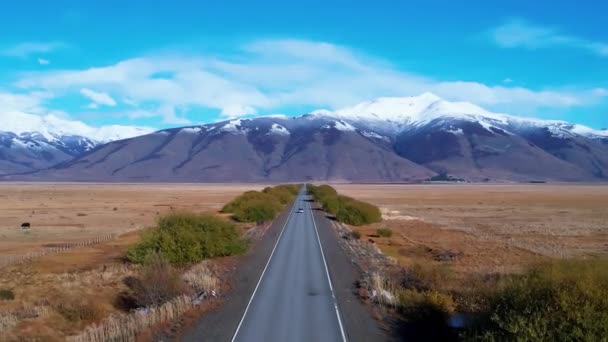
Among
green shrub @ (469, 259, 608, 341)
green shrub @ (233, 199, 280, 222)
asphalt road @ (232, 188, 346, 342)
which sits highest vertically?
green shrub @ (469, 259, 608, 341)

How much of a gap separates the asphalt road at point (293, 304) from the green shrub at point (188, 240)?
10.9ft

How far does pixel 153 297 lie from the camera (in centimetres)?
2308

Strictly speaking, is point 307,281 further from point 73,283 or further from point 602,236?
point 602,236

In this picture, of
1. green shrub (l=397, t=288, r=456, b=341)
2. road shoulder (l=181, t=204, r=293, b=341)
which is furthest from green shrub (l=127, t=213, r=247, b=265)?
green shrub (l=397, t=288, r=456, b=341)

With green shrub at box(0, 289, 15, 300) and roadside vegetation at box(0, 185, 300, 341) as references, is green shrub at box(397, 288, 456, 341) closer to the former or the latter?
roadside vegetation at box(0, 185, 300, 341)

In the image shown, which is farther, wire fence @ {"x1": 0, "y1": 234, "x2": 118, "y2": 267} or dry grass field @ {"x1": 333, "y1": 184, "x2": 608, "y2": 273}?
wire fence @ {"x1": 0, "y1": 234, "x2": 118, "y2": 267}


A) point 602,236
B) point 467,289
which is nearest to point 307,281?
point 467,289

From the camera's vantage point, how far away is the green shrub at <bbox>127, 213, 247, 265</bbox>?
3300 cm

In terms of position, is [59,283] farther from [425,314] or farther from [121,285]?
[425,314]

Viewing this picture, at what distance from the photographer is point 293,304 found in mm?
21703

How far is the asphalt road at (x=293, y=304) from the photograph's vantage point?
59.0 ft

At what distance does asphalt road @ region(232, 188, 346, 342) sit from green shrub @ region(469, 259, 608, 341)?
5124 millimetres

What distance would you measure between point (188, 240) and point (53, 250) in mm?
14665

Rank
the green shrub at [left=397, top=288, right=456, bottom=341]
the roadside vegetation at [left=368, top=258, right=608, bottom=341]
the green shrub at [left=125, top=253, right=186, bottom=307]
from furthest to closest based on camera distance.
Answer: the green shrub at [left=125, top=253, right=186, bottom=307] → the green shrub at [left=397, top=288, right=456, bottom=341] → the roadside vegetation at [left=368, top=258, right=608, bottom=341]
